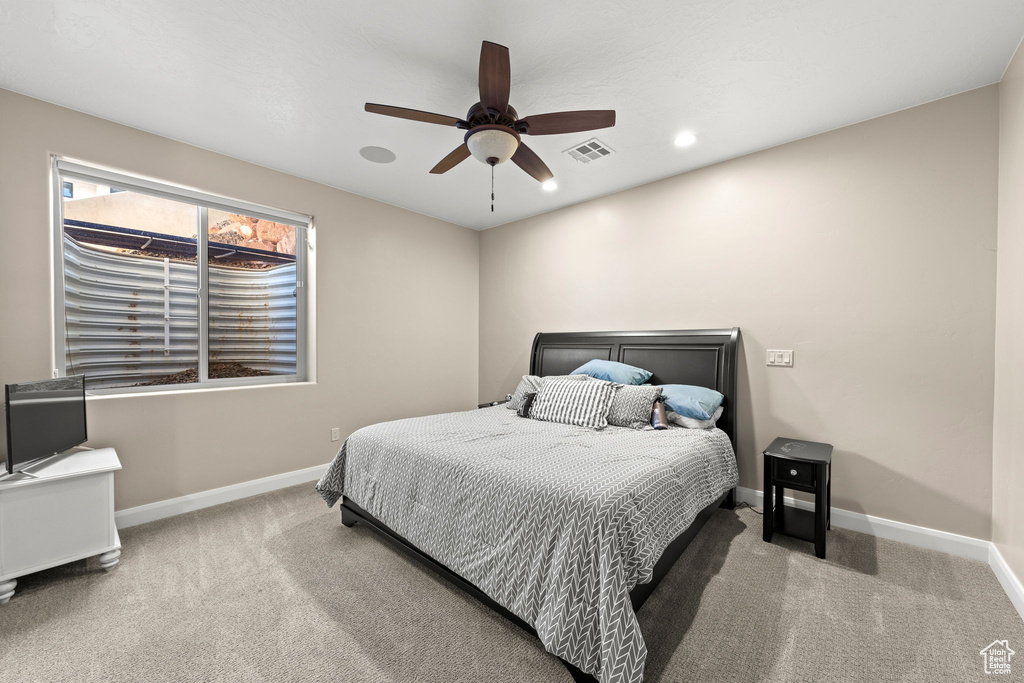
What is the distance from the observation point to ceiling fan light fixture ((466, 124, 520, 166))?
198 centimetres

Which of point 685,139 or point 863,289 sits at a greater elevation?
point 685,139

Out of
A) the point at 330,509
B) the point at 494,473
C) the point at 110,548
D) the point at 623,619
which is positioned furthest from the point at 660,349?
the point at 110,548

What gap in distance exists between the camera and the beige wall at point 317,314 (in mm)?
2377

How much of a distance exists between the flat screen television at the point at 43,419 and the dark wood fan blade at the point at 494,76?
2723mm

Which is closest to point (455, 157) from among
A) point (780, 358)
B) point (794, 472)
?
point (780, 358)

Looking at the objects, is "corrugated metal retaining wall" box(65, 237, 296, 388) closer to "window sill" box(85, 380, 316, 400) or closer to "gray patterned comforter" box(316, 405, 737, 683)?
"window sill" box(85, 380, 316, 400)

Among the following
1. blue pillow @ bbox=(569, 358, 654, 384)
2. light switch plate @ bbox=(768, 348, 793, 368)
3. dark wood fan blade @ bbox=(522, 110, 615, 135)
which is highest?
dark wood fan blade @ bbox=(522, 110, 615, 135)

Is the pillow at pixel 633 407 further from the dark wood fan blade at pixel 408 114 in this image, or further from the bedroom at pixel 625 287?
the dark wood fan blade at pixel 408 114

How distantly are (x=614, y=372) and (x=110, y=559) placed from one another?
3439 mm

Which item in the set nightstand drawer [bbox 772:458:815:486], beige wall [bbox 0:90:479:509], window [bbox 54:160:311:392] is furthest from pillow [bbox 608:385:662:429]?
window [bbox 54:160:311:392]

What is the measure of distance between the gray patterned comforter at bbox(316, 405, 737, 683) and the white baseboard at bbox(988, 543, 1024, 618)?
121 cm

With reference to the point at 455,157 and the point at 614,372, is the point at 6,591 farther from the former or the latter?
the point at 614,372

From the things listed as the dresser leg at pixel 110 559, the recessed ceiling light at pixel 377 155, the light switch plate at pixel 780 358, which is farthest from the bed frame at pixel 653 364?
the recessed ceiling light at pixel 377 155

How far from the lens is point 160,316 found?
2.96 m
